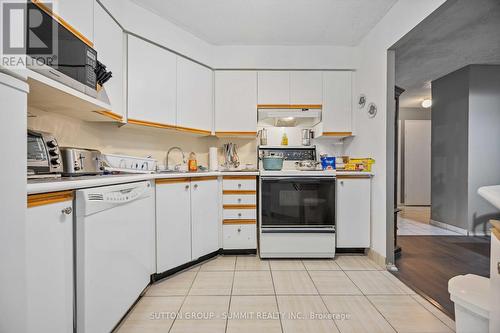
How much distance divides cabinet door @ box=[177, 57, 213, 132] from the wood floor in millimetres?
2513

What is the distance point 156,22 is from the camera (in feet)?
7.48

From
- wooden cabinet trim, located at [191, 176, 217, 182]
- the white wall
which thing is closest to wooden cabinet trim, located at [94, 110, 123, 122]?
wooden cabinet trim, located at [191, 176, 217, 182]

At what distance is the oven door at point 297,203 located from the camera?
8.08ft

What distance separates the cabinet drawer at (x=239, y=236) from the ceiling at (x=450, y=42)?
2.33 m

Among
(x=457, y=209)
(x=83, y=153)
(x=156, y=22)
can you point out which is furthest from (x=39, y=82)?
(x=457, y=209)

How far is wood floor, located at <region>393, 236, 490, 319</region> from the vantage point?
183cm

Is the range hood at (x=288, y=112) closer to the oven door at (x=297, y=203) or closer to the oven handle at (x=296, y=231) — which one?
the oven door at (x=297, y=203)

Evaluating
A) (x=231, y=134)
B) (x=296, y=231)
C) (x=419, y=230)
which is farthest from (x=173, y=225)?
(x=419, y=230)

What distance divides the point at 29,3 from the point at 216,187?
1.81m

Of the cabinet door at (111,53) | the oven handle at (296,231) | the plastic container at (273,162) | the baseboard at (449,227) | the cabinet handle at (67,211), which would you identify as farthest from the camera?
the baseboard at (449,227)

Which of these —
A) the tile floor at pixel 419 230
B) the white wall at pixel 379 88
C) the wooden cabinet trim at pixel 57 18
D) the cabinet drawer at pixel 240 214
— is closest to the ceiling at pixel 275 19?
the white wall at pixel 379 88

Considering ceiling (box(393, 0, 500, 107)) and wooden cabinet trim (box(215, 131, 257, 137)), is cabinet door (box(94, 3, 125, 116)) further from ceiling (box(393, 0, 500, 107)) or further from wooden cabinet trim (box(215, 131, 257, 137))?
ceiling (box(393, 0, 500, 107))

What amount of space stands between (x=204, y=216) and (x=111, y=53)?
64.2 inches

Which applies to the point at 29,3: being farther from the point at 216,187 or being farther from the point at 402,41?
the point at 402,41
